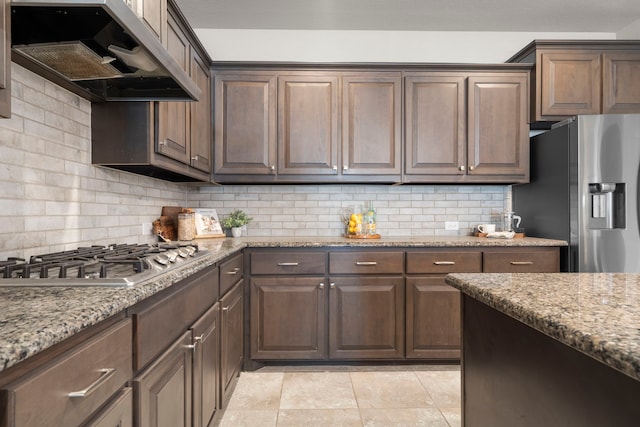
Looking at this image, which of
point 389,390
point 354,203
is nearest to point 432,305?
point 389,390

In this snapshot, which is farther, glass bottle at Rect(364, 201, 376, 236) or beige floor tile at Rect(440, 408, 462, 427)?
glass bottle at Rect(364, 201, 376, 236)

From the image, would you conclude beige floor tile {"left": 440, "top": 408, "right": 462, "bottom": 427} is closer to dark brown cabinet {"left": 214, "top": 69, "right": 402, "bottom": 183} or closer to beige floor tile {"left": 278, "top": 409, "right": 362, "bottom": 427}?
beige floor tile {"left": 278, "top": 409, "right": 362, "bottom": 427}

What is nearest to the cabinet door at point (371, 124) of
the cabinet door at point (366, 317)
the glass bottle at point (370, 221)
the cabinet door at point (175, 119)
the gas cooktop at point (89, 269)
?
the glass bottle at point (370, 221)

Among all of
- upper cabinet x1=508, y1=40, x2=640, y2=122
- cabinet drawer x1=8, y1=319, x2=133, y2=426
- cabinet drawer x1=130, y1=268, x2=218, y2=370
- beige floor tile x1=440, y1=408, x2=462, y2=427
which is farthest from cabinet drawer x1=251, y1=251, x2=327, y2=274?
upper cabinet x1=508, y1=40, x2=640, y2=122

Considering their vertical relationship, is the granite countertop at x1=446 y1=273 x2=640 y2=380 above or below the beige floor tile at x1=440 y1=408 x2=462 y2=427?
above

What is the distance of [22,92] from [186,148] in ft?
3.00

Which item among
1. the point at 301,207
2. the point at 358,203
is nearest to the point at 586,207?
the point at 358,203

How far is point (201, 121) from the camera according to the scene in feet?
8.51

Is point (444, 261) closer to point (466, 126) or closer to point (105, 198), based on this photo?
point (466, 126)

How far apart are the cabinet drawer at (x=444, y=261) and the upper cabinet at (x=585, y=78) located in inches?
47.3

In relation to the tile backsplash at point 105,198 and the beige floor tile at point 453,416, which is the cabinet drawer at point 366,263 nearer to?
the tile backsplash at point 105,198

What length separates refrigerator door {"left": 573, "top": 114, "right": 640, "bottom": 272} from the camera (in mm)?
2469

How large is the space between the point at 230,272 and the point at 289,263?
1.75 ft

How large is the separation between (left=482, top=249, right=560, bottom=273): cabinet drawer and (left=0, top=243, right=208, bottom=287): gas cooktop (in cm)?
198
